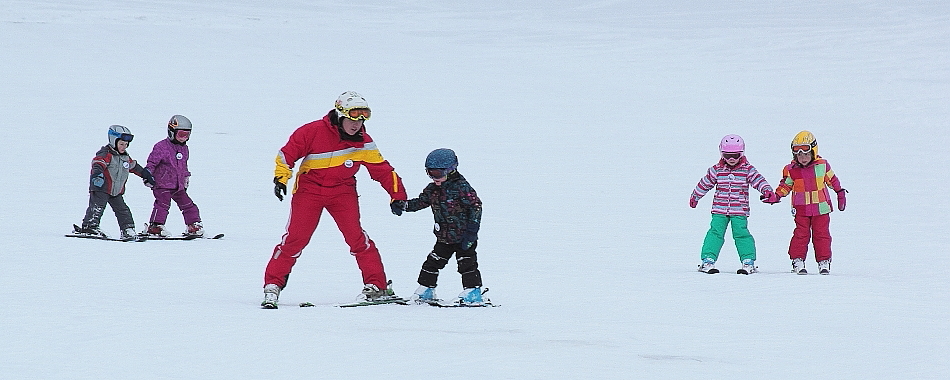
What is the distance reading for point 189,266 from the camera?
1036 cm

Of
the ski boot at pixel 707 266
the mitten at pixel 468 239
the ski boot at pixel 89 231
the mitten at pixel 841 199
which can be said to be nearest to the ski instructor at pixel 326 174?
the mitten at pixel 468 239

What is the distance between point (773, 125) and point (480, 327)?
19941mm

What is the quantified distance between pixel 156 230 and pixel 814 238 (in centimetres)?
694

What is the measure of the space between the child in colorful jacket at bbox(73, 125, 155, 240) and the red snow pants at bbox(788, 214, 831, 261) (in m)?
6.71

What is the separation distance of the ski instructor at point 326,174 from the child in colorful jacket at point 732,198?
164 inches

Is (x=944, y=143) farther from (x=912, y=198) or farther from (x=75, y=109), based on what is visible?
(x=75, y=109)

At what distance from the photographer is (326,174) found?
325 inches

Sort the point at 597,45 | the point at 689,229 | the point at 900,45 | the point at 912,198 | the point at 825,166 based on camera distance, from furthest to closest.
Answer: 1. the point at 597,45
2. the point at 900,45
3. the point at 912,198
4. the point at 689,229
5. the point at 825,166

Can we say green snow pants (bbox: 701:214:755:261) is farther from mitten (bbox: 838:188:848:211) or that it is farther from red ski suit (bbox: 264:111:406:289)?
red ski suit (bbox: 264:111:406:289)

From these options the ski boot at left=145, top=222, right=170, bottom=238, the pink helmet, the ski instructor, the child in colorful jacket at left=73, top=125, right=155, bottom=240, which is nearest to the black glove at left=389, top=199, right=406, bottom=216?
the ski instructor

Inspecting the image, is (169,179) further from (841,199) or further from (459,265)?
(841,199)

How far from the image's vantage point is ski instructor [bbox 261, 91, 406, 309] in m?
8.16

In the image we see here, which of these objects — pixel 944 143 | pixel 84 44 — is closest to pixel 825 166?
pixel 944 143

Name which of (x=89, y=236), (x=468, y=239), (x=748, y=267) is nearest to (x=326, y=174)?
(x=468, y=239)
